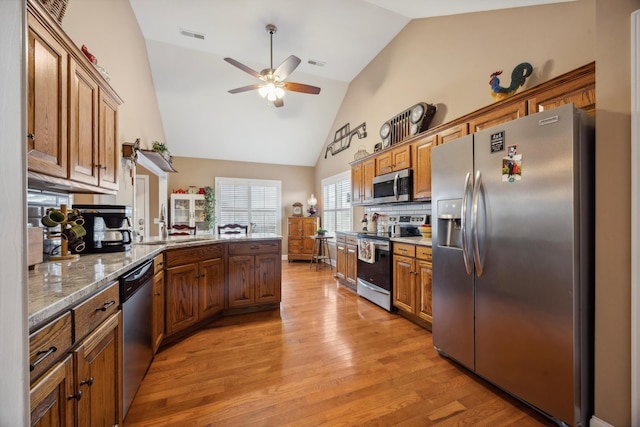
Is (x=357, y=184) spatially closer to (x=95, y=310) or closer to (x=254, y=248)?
(x=254, y=248)

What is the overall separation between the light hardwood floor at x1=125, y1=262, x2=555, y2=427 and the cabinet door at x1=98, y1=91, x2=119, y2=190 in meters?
1.51

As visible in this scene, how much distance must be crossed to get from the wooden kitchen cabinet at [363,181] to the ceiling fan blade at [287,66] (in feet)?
5.84

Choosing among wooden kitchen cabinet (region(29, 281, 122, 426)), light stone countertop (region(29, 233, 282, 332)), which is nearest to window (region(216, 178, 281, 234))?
light stone countertop (region(29, 233, 282, 332))

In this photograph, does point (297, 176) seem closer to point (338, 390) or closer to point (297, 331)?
point (297, 331)

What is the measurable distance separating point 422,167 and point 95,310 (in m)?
3.14

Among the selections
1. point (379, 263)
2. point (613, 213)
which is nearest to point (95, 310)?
point (613, 213)

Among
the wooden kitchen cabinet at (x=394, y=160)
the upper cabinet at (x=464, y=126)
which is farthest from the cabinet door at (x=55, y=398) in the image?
the wooden kitchen cabinet at (x=394, y=160)

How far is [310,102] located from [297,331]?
15.6 ft

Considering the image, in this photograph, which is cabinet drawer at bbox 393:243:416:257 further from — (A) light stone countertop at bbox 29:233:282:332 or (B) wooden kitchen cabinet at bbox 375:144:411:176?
(A) light stone countertop at bbox 29:233:282:332

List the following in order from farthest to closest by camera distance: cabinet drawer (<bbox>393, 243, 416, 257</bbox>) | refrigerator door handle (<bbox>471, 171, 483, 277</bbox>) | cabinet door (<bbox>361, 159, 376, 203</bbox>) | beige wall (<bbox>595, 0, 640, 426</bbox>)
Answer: cabinet door (<bbox>361, 159, 376, 203</bbox>) → cabinet drawer (<bbox>393, 243, 416, 257</bbox>) → refrigerator door handle (<bbox>471, 171, 483, 277</bbox>) → beige wall (<bbox>595, 0, 640, 426</bbox>)

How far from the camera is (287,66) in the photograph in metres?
3.12

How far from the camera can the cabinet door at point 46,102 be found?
115 cm

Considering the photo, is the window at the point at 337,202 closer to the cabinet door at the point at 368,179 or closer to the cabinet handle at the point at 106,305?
the cabinet door at the point at 368,179

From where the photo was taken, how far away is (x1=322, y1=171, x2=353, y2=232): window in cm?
562
